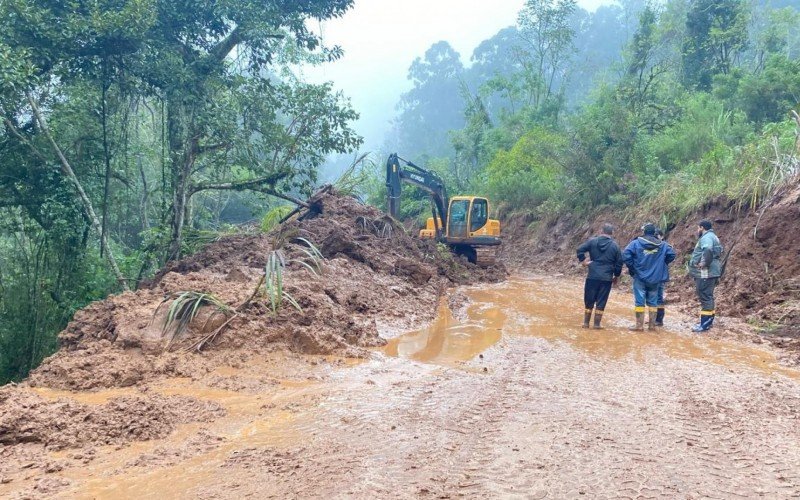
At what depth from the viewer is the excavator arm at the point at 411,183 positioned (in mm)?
16922

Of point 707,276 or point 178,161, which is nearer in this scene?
point 707,276

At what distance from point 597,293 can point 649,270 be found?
3.13 ft

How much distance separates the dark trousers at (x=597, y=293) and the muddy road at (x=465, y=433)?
2.03 metres

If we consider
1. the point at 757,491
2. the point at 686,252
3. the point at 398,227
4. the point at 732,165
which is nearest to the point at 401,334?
the point at 757,491

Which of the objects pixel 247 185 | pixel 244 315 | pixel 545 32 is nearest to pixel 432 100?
pixel 545 32

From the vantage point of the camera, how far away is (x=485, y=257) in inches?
699

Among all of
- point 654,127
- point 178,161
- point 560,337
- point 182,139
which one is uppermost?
point 654,127

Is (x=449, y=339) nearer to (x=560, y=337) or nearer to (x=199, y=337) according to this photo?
(x=560, y=337)

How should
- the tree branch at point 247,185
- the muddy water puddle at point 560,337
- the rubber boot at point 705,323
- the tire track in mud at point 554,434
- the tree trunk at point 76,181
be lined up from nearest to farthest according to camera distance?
the tire track in mud at point 554,434, the muddy water puddle at point 560,337, the rubber boot at point 705,323, the tree trunk at point 76,181, the tree branch at point 247,185

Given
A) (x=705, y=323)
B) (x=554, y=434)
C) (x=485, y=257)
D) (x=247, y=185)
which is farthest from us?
(x=485, y=257)

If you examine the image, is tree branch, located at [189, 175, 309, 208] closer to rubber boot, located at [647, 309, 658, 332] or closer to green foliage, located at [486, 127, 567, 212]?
rubber boot, located at [647, 309, 658, 332]

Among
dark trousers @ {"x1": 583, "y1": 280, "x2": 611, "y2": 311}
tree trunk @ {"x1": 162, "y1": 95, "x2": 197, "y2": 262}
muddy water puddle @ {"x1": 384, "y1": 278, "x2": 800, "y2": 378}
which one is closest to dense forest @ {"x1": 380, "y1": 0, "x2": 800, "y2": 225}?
muddy water puddle @ {"x1": 384, "y1": 278, "x2": 800, "y2": 378}

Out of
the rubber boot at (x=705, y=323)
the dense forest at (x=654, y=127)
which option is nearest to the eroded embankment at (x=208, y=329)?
the rubber boot at (x=705, y=323)

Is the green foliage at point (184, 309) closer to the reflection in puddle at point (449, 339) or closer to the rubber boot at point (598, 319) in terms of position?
the reflection in puddle at point (449, 339)
